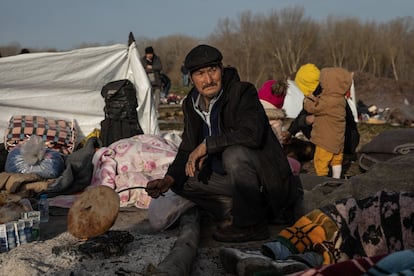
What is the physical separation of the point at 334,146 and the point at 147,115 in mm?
2883

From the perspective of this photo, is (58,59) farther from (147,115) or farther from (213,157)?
(213,157)

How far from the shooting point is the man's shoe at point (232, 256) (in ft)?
8.80

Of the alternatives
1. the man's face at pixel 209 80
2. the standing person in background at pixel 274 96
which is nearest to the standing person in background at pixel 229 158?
the man's face at pixel 209 80

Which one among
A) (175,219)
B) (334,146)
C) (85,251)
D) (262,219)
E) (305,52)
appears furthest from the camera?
(305,52)

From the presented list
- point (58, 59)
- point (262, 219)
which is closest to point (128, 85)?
point (58, 59)

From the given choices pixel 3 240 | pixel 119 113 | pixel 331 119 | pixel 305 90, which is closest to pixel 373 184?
pixel 331 119

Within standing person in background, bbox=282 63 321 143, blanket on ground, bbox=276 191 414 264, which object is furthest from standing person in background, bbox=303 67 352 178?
blanket on ground, bbox=276 191 414 264

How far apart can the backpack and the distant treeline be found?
87.2 ft

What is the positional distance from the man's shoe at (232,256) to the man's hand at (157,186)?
795mm

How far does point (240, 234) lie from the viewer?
336cm

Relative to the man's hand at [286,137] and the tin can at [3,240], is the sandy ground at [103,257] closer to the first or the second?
the tin can at [3,240]

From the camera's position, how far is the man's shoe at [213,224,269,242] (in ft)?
11.0

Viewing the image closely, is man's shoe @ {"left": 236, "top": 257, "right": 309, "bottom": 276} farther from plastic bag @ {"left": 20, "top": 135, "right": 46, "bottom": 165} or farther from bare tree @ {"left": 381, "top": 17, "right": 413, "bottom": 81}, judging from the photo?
bare tree @ {"left": 381, "top": 17, "right": 413, "bottom": 81}

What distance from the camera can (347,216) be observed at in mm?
2633
